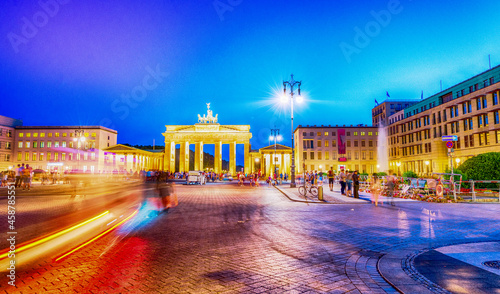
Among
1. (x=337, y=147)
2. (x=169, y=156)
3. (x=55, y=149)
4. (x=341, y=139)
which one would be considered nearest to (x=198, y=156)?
(x=169, y=156)

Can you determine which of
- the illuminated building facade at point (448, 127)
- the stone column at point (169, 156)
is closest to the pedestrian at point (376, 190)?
the illuminated building facade at point (448, 127)

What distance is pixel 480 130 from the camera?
46062 mm

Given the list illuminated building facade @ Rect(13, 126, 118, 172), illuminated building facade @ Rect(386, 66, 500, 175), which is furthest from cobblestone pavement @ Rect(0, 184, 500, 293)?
illuminated building facade @ Rect(13, 126, 118, 172)

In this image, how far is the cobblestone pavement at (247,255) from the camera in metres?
4.26

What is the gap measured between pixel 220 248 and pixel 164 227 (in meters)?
3.15

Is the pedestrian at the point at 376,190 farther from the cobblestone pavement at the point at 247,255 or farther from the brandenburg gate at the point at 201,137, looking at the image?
the brandenburg gate at the point at 201,137

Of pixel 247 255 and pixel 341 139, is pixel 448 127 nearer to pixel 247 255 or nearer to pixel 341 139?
pixel 341 139

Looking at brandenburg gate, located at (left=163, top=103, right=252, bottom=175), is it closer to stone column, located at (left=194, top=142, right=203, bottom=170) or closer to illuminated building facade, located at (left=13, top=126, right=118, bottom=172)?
stone column, located at (left=194, top=142, right=203, bottom=170)

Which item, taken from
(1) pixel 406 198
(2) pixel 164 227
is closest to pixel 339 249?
(2) pixel 164 227

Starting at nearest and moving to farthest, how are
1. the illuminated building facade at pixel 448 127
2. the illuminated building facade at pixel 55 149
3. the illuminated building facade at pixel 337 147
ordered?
the illuminated building facade at pixel 448 127 → the illuminated building facade at pixel 337 147 → the illuminated building facade at pixel 55 149

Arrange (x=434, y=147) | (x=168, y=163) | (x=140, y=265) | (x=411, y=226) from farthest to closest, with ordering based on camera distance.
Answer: (x=168, y=163) < (x=434, y=147) < (x=411, y=226) < (x=140, y=265)

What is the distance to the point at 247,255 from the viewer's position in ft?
19.0

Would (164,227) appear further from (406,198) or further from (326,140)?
(326,140)

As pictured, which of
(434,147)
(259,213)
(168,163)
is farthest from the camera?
(168,163)
